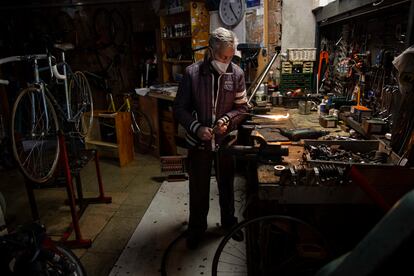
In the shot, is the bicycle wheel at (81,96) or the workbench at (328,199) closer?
the workbench at (328,199)

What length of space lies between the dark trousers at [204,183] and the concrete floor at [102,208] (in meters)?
0.70

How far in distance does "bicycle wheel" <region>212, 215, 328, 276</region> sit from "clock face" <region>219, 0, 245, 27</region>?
2.83 m

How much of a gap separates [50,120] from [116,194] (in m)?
1.12

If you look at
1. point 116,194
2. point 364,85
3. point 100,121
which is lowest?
point 116,194

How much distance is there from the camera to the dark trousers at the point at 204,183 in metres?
2.29

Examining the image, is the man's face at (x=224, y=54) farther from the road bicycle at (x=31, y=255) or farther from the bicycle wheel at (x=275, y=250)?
the road bicycle at (x=31, y=255)

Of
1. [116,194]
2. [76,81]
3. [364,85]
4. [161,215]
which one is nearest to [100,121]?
[76,81]

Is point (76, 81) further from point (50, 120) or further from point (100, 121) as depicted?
point (50, 120)

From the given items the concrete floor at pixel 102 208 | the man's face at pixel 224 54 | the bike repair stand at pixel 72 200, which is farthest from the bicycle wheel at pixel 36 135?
the man's face at pixel 224 54

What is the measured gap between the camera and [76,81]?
12.6 ft

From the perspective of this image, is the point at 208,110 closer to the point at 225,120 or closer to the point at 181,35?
the point at 225,120

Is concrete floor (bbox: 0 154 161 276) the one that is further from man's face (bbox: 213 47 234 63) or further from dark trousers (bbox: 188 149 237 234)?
man's face (bbox: 213 47 234 63)

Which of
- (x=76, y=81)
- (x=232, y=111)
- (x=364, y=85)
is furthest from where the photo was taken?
(x=76, y=81)

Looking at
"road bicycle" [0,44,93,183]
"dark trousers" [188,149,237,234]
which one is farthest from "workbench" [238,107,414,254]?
"road bicycle" [0,44,93,183]
